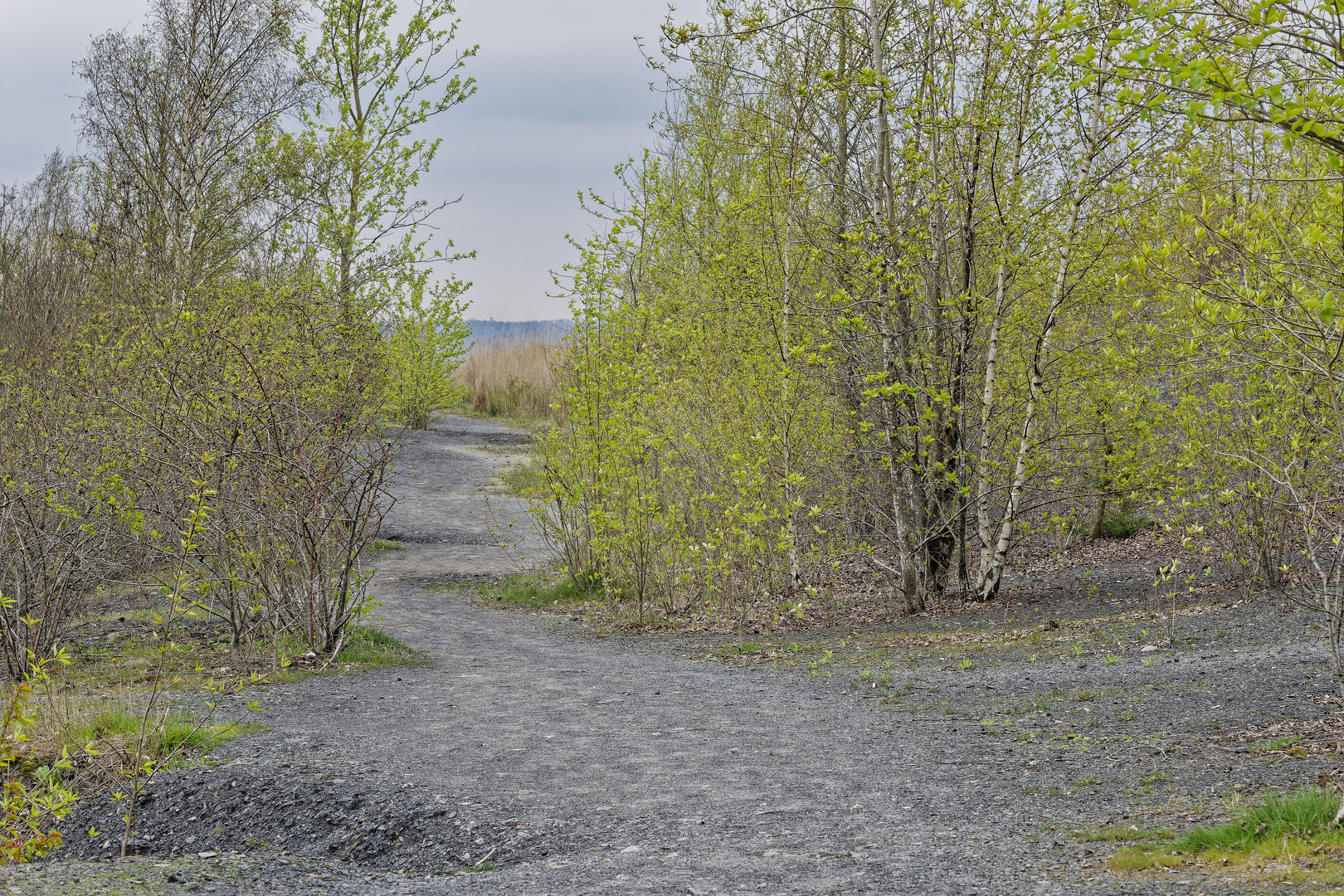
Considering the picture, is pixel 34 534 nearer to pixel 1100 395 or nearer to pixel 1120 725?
pixel 1120 725

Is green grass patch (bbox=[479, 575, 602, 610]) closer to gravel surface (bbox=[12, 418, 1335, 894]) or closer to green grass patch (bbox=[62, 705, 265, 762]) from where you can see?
gravel surface (bbox=[12, 418, 1335, 894])

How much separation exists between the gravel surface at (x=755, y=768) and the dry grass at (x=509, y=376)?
2572cm

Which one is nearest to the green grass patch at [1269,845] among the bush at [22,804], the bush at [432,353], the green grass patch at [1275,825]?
the green grass patch at [1275,825]

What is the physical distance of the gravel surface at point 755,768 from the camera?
11.9 ft

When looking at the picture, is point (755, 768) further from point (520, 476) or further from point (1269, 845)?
point (520, 476)

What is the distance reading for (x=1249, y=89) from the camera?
307 centimetres

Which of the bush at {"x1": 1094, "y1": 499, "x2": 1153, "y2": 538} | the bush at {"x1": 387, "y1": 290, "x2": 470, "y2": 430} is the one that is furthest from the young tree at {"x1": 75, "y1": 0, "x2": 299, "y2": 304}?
the bush at {"x1": 1094, "y1": 499, "x2": 1153, "y2": 538}

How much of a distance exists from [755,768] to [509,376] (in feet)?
102

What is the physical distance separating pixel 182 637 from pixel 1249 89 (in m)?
7.96

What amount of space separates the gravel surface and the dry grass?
84.4 feet

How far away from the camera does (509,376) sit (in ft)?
116

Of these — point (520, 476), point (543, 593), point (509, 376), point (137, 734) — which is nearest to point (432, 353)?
point (520, 476)

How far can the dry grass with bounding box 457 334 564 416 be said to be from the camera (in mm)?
33844

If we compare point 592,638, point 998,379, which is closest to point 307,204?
point 592,638
